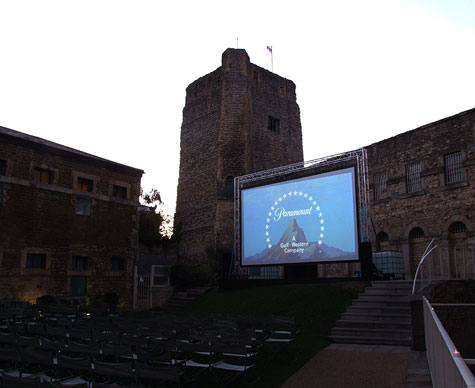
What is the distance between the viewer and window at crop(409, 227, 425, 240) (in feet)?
59.8

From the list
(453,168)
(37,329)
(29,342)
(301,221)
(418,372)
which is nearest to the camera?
(29,342)

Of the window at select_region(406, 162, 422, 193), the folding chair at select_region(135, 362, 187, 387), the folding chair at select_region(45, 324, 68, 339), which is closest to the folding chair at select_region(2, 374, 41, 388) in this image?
the folding chair at select_region(135, 362, 187, 387)

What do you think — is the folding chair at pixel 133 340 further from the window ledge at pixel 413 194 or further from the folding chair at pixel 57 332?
the window ledge at pixel 413 194

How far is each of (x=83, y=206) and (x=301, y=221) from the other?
365 inches

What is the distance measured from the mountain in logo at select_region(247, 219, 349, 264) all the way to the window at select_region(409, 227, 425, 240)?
237 inches

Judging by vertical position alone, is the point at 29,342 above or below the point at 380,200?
below

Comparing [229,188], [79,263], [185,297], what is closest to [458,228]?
[185,297]

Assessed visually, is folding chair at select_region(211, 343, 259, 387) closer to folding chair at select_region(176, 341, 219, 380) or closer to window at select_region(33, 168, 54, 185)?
folding chair at select_region(176, 341, 219, 380)

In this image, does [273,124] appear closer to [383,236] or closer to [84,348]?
[383,236]

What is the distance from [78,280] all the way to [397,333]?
1298 centimetres

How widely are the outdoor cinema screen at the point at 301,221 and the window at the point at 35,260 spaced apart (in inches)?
298

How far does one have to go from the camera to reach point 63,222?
17625 millimetres

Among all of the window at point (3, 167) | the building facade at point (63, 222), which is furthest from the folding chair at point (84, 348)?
the window at point (3, 167)

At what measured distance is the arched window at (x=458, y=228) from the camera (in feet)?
54.3
